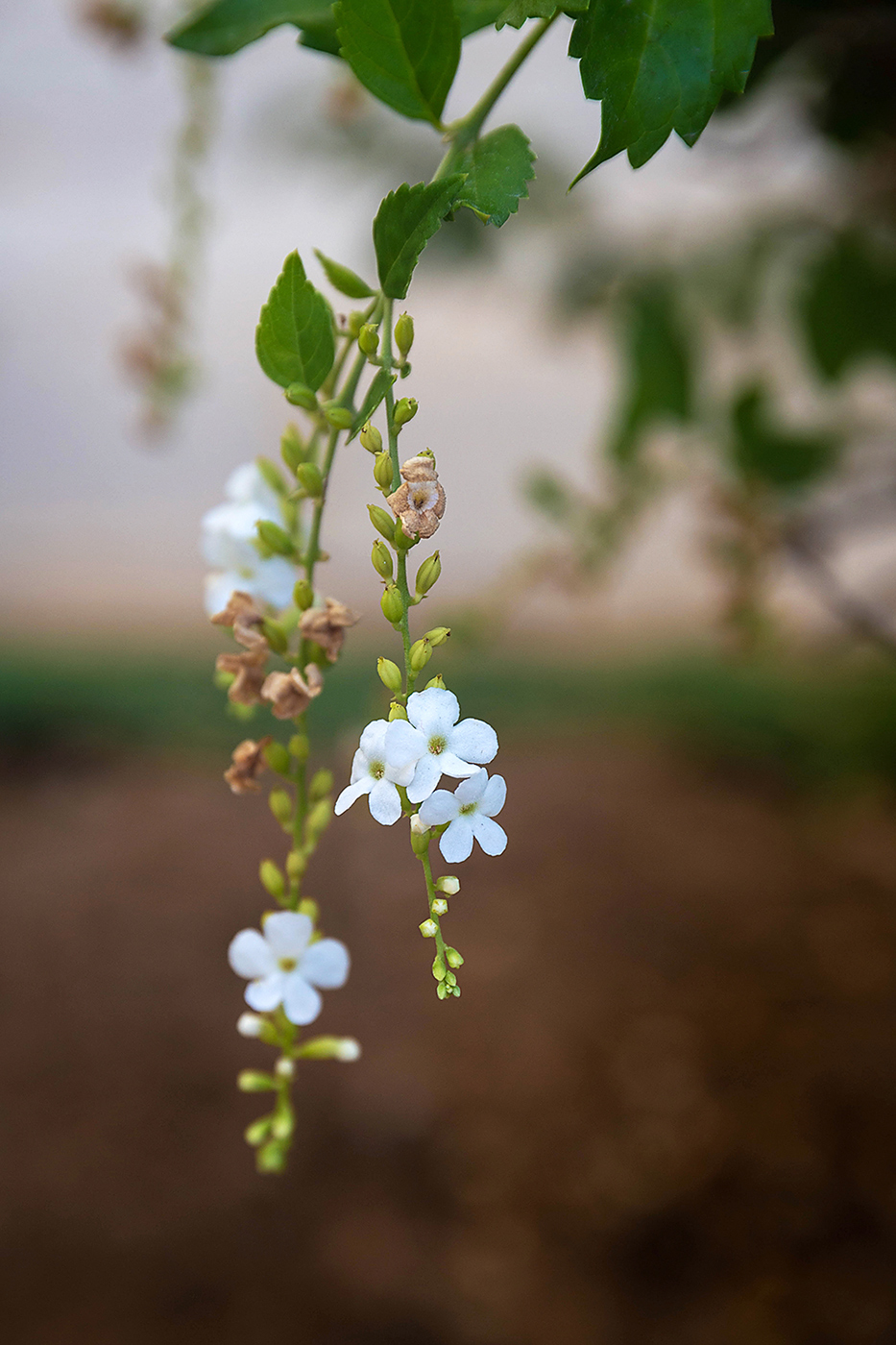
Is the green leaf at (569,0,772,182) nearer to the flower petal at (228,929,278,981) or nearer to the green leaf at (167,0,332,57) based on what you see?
the green leaf at (167,0,332,57)

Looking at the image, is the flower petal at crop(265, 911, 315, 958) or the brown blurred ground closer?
the flower petal at crop(265, 911, 315, 958)

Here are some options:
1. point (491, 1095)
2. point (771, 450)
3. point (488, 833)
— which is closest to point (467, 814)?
point (488, 833)

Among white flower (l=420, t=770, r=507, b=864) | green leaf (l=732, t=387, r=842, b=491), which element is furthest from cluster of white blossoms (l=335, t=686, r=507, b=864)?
green leaf (l=732, t=387, r=842, b=491)

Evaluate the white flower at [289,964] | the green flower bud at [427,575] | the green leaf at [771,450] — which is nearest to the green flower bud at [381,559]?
the green flower bud at [427,575]

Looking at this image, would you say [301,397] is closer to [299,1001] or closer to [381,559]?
[381,559]

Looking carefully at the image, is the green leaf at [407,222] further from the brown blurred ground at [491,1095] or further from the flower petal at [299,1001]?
the brown blurred ground at [491,1095]

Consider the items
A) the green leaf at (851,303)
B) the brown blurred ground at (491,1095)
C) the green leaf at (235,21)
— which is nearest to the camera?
the green leaf at (235,21)

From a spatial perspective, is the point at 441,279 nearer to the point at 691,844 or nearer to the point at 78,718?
the point at 691,844
